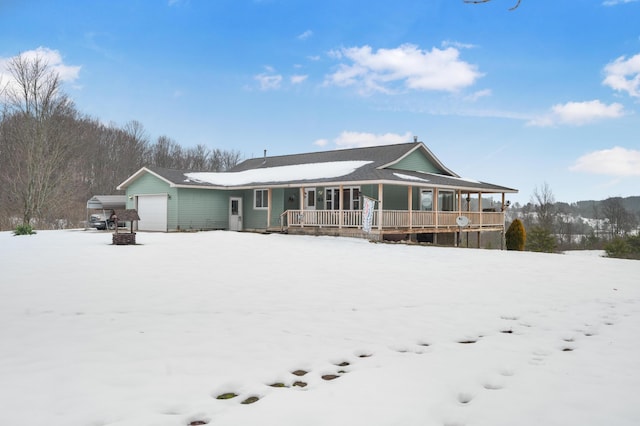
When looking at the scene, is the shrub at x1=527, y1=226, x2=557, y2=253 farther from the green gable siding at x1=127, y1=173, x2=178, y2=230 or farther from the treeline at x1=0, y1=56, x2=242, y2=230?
the treeline at x1=0, y1=56, x2=242, y2=230

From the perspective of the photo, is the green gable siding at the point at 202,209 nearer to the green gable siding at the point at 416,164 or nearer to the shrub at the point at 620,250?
the green gable siding at the point at 416,164

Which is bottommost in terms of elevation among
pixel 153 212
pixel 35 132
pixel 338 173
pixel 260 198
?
pixel 153 212

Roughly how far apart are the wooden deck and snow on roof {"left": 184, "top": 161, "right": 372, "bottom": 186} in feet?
6.12

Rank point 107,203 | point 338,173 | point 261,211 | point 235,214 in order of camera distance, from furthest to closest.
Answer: point 107,203, point 235,214, point 261,211, point 338,173

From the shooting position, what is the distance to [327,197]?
73.3 feet

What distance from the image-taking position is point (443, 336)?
467 centimetres

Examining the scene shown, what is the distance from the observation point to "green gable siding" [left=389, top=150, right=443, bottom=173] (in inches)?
914

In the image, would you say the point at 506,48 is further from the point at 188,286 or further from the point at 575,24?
the point at 188,286

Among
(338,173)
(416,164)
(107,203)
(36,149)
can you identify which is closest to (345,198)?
(338,173)

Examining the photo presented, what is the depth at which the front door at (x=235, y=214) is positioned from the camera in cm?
2520

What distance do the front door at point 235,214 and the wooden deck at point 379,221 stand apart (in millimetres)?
3811

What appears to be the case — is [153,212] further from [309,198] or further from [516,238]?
[516,238]

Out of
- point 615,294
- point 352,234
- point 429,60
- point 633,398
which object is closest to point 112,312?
point 633,398

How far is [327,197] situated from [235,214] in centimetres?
638
